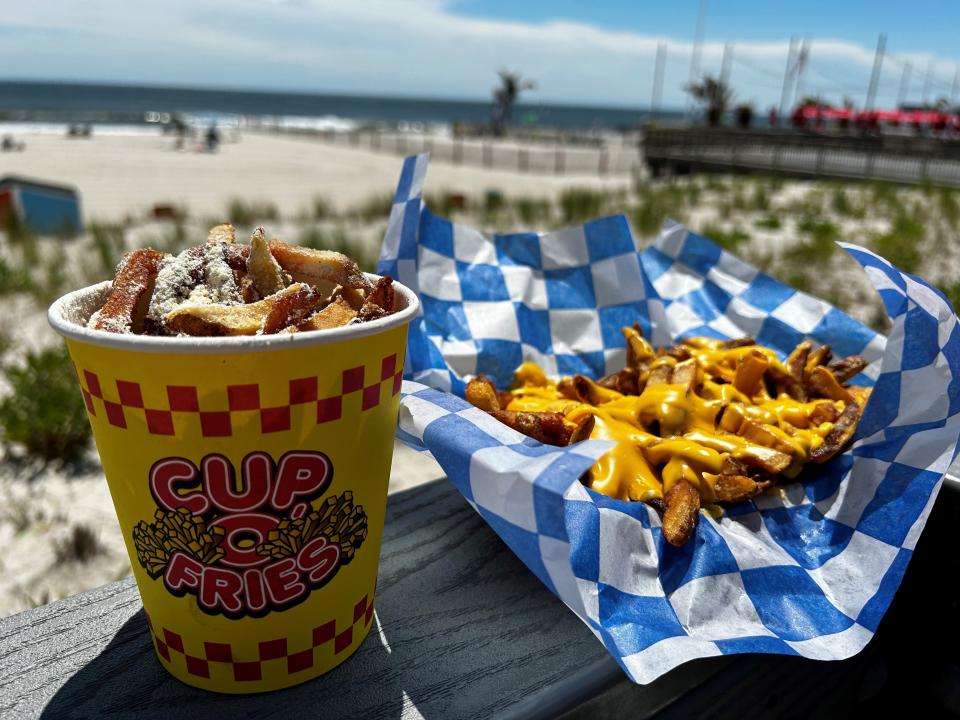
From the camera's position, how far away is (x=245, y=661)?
1.02m

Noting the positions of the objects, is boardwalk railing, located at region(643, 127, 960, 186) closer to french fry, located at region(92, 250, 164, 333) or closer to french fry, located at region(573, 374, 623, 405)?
french fry, located at region(573, 374, 623, 405)

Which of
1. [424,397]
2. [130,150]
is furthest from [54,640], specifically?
[130,150]

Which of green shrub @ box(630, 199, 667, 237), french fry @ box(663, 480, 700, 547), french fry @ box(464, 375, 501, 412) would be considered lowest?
green shrub @ box(630, 199, 667, 237)

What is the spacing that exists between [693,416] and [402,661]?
2.89 ft

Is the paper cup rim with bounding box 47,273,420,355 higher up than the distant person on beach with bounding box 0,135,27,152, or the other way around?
the paper cup rim with bounding box 47,273,420,355

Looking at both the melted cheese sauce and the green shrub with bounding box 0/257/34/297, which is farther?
the green shrub with bounding box 0/257/34/297

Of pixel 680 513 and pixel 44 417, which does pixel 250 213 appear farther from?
pixel 680 513

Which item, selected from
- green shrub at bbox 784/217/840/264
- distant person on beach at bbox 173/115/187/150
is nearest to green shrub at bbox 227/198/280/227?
green shrub at bbox 784/217/840/264

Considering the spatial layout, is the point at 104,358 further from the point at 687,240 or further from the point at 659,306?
the point at 687,240

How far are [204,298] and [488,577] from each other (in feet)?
2.43

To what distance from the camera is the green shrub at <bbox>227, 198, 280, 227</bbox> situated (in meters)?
10.9

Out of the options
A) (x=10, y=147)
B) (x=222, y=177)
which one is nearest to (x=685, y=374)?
(x=222, y=177)

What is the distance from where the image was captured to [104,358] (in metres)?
0.86

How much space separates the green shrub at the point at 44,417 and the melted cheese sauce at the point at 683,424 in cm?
270
